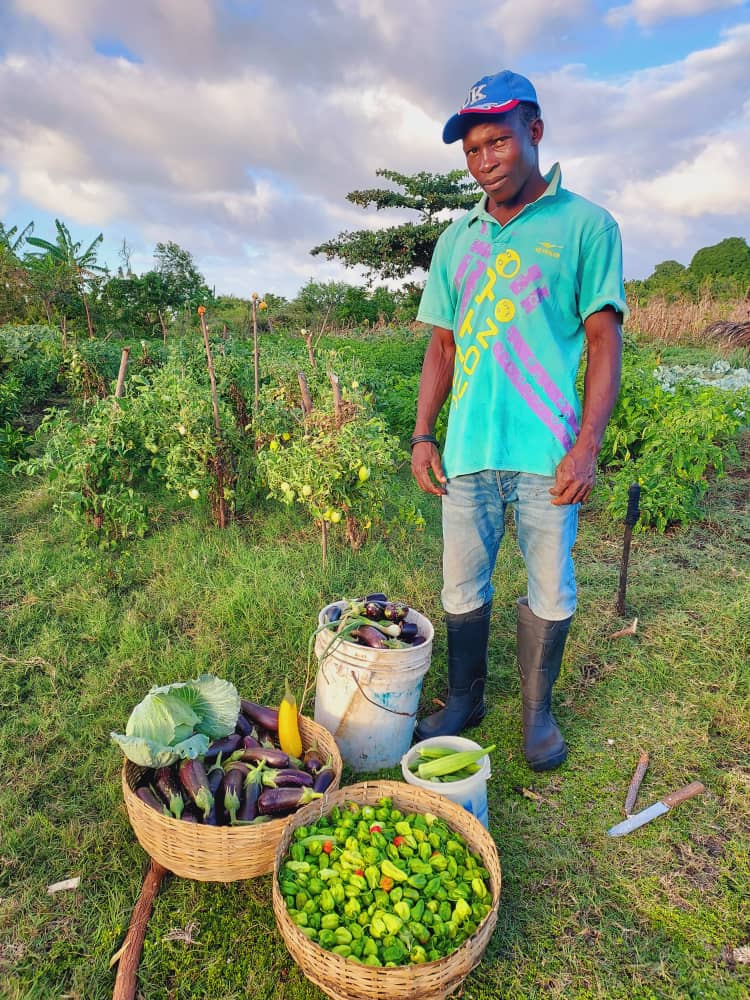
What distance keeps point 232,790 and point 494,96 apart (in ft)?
8.31

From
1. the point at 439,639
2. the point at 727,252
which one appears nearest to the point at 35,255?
the point at 439,639

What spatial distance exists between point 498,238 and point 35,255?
2057 cm

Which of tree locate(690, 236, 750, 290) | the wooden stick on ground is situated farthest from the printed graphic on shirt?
tree locate(690, 236, 750, 290)

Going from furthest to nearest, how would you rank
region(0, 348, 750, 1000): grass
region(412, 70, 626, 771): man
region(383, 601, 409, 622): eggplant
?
region(383, 601, 409, 622): eggplant
region(412, 70, 626, 771): man
region(0, 348, 750, 1000): grass

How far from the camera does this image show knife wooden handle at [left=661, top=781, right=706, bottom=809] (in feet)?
8.52

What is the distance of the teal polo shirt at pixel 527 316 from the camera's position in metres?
2.23

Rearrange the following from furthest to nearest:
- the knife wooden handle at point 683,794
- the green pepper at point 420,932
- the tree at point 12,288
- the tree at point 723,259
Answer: the tree at point 723,259 → the tree at point 12,288 → the knife wooden handle at point 683,794 → the green pepper at point 420,932

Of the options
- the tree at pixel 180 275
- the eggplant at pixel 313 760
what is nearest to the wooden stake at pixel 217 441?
the eggplant at pixel 313 760

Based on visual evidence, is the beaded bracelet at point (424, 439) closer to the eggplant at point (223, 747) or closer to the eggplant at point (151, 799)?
the eggplant at point (223, 747)

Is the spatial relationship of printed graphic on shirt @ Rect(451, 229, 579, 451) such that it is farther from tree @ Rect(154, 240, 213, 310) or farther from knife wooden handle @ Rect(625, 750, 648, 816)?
tree @ Rect(154, 240, 213, 310)

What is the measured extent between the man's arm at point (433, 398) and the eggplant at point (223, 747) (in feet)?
4.15

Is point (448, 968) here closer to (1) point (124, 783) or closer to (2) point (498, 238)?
(1) point (124, 783)

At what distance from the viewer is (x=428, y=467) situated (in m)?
2.68

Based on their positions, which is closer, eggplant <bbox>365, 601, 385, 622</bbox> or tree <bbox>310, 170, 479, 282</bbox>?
eggplant <bbox>365, 601, 385, 622</bbox>
